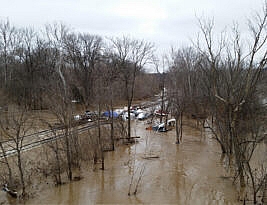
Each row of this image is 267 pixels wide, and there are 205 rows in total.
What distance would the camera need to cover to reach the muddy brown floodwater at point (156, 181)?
37.9 ft

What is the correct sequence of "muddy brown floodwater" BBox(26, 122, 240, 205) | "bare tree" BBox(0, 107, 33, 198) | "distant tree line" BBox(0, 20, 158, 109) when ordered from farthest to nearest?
1. "distant tree line" BBox(0, 20, 158, 109)
2. "muddy brown floodwater" BBox(26, 122, 240, 205)
3. "bare tree" BBox(0, 107, 33, 198)

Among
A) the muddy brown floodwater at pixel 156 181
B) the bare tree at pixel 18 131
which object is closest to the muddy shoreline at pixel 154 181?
the muddy brown floodwater at pixel 156 181

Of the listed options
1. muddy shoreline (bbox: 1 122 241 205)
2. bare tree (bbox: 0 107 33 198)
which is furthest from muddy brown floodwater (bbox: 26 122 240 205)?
bare tree (bbox: 0 107 33 198)

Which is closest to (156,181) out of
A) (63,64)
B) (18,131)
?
(18,131)

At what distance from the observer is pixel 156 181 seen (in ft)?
44.1

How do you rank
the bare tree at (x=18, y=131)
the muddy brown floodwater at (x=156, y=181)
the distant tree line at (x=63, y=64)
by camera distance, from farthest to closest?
the distant tree line at (x=63, y=64) < the muddy brown floodwater at (x=156, y=181) < the bare tree at (x=18, y=131)

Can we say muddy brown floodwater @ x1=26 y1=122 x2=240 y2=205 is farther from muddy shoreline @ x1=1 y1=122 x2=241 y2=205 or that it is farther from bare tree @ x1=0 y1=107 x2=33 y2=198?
bare tree @ x1=0 y1=107 x2=33 y2=198

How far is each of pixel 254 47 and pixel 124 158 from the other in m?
10.9

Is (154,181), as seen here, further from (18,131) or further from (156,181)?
(18,131)

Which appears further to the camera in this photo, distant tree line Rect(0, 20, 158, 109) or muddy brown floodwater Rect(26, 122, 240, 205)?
distant tree line Rect(0, 20, 158, 109)

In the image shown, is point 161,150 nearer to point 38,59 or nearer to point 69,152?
point 69,152

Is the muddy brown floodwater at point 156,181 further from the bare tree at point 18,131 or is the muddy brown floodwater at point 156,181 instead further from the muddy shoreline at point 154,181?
the bare tree at point 18,131

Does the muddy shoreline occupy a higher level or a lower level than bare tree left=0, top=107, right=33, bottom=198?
lower

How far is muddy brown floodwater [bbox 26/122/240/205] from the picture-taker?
37.9ft
